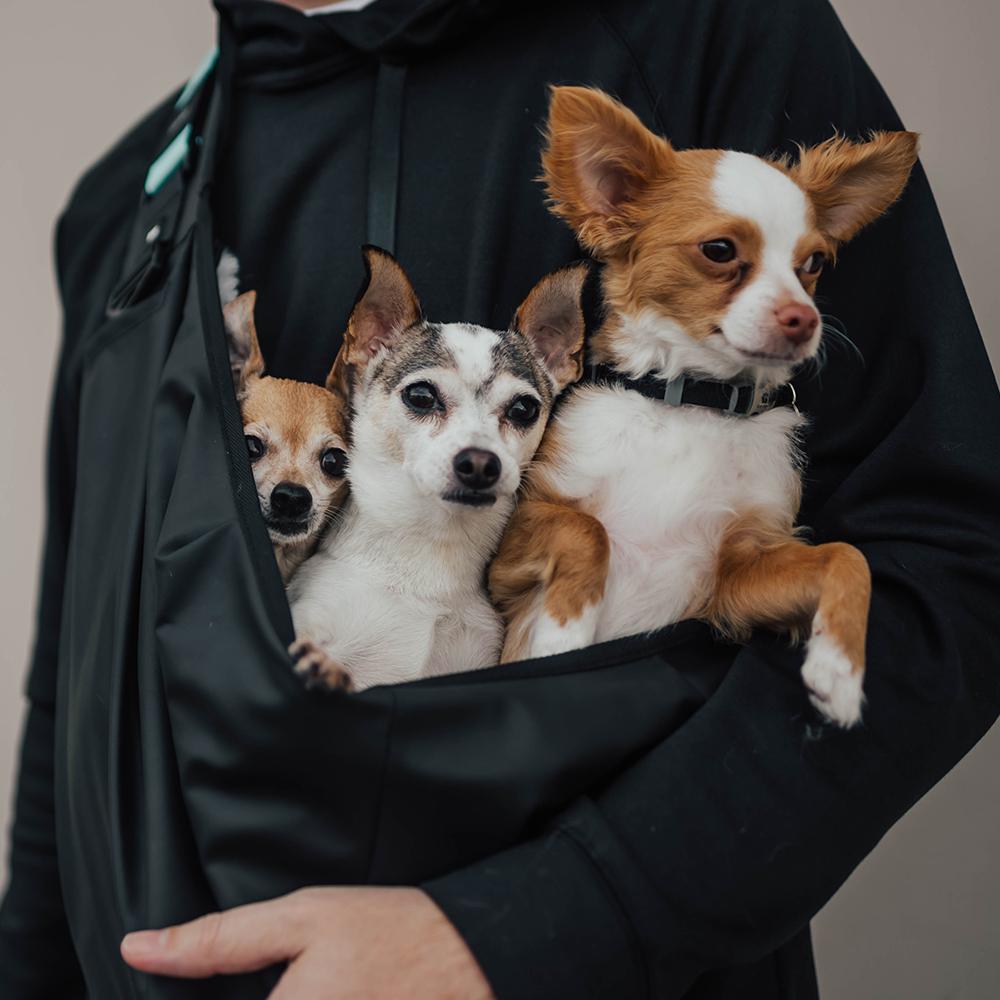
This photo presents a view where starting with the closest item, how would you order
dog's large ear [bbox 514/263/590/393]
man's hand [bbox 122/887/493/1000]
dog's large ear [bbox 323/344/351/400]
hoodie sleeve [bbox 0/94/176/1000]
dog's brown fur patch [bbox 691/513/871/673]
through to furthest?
man's hand [bbox 122/887/493/1000] < dog's brown fur patch [bbox 691/513/871/673] < dog's large ear [bbox 514/263/590/393] < dog's large ear [bbox 323/344/351/400] < hoodie sleeve [bbox 0/94/176/1000]

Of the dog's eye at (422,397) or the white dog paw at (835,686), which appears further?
the dog's eye at (422,397)

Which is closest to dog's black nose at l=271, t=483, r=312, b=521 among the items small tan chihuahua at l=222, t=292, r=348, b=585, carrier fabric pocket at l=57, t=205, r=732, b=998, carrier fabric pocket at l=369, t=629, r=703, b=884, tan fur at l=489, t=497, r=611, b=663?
small tan chihuahua at l=222, t=292, r=348, b=585

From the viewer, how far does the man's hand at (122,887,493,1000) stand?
2.60 feet

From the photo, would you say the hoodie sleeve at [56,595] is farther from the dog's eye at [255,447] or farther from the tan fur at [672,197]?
the tan fur at [672,197]

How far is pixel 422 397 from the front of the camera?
46.9 inches

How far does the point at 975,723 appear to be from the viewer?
3.07ft

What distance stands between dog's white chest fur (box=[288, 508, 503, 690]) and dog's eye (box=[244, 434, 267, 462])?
13 cm

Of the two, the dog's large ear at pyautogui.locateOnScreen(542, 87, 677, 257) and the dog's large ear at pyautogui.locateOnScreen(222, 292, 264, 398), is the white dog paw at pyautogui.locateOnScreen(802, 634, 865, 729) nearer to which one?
the dog's large ear at pyautogui.locateOnScreen(542, 87, 677, 257)

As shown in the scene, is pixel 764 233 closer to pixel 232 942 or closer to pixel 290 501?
pixel 290 501

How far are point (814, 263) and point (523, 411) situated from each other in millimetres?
379

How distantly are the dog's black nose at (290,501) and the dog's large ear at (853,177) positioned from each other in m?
0.68

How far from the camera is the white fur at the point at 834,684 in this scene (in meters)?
0.87

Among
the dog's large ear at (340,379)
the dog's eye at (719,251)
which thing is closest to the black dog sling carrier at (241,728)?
the dog's large ear at (340,379)

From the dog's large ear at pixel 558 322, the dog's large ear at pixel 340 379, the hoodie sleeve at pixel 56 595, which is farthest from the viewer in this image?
the hoodie sleeve at pixel 56 595
